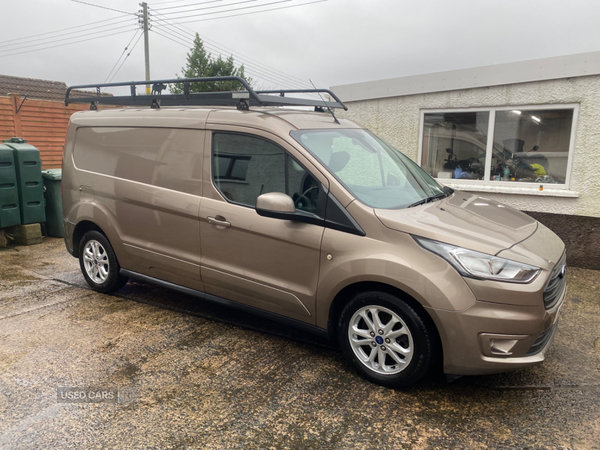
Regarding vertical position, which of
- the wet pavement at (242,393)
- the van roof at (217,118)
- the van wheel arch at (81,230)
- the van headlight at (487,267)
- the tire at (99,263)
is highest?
the van roof at (217,118)

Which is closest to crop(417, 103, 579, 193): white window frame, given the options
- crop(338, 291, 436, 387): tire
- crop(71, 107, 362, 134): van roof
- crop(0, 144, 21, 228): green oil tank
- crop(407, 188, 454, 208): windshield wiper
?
crop(407, 188, 454, 208): windshield wiper

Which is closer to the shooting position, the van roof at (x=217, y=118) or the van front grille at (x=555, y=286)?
the van front grille at (x=555, y=286)

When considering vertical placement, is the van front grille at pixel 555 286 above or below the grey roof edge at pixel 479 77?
below

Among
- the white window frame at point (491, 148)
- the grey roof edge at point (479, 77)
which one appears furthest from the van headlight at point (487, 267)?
the grey roof edge at point (479, 77)

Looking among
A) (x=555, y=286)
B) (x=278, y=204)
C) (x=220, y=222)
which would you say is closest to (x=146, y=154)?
(x=220, y=222)

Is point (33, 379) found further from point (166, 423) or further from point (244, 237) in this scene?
point (244, 237)

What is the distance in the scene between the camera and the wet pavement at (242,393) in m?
2.72

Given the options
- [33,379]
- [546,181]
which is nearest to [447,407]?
[33,379]

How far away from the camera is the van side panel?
A: 4.07 meters

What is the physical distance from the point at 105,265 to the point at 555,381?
4.35 metres

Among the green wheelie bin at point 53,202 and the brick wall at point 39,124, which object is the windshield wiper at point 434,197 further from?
the brick wall at point 39,124

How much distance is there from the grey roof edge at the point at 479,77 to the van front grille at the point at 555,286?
3872 mm

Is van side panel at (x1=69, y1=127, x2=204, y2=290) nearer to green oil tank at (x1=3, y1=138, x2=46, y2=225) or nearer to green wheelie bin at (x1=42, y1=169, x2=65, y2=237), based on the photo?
green oil tank at (x1=3, y1=138, x2=46, y2=225)

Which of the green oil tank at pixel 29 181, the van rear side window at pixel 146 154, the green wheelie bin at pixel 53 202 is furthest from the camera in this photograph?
the green wheelie bin at pixel 53 202
